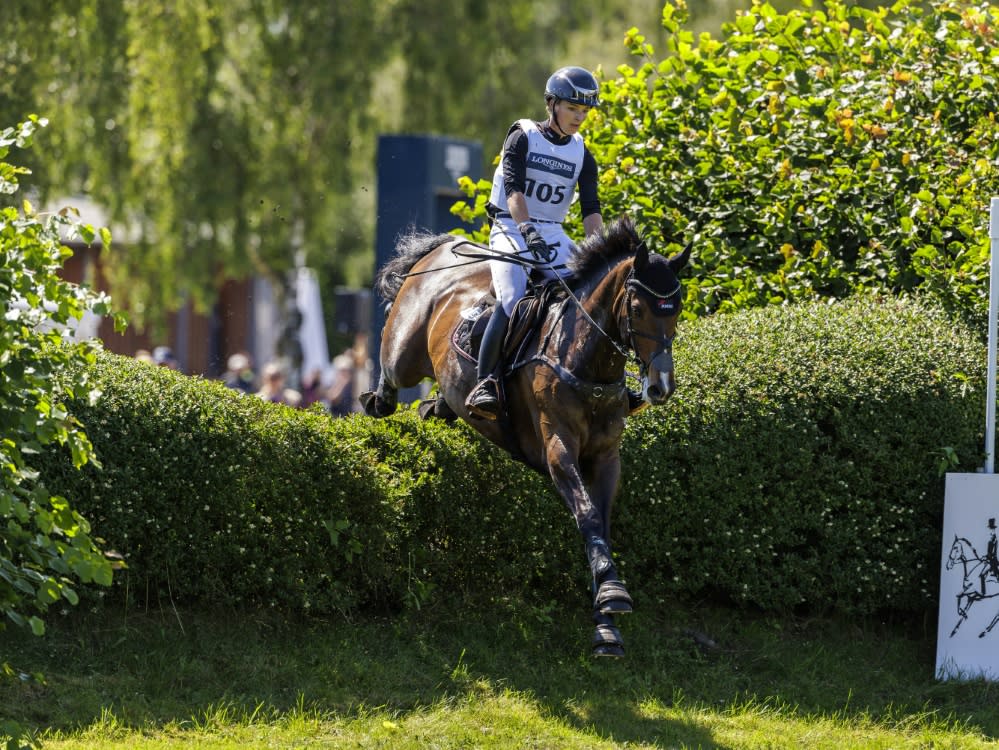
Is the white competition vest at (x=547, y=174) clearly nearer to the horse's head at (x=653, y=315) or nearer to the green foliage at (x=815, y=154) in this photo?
the horse's head at (x=653, y=315)

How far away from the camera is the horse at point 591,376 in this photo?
273 inches

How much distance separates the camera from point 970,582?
820cm

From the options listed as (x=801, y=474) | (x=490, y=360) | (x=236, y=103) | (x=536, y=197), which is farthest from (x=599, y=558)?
(x=236, y=103)

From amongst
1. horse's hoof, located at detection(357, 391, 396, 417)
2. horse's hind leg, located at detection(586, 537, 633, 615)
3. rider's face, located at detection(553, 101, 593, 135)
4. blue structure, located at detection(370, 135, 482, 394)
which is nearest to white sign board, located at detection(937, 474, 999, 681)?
horse's hind leg, located at detection(586, 537, 633, 615)

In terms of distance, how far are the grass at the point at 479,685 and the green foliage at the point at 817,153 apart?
2862 millimetres

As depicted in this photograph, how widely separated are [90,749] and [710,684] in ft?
11.4

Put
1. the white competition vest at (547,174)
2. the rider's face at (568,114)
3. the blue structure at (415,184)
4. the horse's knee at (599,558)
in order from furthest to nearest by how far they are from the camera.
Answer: the blue structure at (415,184), the white competition vest at (547,174), the rider's face at (568,114), the horse's knee at (599,558)

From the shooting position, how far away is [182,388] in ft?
25.8

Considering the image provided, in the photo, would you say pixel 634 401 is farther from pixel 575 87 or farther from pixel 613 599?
pixel 575 87

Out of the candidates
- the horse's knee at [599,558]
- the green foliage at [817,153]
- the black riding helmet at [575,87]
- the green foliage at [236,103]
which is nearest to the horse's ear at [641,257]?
the black riding helmet at [575,87]

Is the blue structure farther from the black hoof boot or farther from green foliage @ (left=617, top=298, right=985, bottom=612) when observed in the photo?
the black hoof boot

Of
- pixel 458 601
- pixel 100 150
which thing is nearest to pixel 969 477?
pixel 458 601

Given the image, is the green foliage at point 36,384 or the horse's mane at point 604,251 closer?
the green foliage at point 36,384

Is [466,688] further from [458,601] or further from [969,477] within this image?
[969,477]
